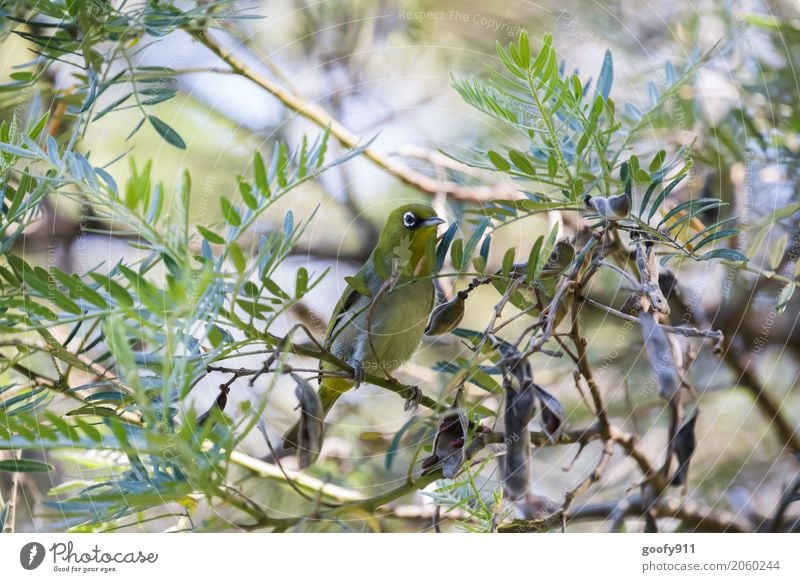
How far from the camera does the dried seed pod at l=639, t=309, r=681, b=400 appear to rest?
41 cm

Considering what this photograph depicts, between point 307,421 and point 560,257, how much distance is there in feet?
0.58

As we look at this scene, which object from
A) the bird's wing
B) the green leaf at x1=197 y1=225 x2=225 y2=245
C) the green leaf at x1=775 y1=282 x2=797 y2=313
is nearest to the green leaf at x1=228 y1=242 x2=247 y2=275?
the green leaf at x1=197 y1=225 x2=225 y2=245

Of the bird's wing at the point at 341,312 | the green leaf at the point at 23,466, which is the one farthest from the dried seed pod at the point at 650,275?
the green leaf at the point at 23,466

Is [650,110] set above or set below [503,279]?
above

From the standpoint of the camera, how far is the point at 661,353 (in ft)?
1.34

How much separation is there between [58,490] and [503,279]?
1.06ft

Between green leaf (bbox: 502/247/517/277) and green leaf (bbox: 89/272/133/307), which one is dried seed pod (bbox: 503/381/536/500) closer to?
green leaf (bbox: 502/247/517/277)

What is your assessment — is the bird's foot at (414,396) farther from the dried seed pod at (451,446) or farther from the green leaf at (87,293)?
the green leaf at (87,293)

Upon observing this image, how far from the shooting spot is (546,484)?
1.82ft

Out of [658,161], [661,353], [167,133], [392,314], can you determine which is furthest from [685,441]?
[167,133]

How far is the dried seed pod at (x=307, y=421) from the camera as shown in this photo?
15.2 inches

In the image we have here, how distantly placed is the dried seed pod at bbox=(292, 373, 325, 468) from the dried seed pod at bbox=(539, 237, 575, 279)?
0.15 m
